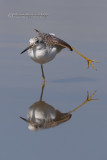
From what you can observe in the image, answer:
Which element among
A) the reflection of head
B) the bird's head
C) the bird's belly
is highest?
the bird's head

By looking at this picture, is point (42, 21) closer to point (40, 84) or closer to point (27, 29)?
point (27, 29)

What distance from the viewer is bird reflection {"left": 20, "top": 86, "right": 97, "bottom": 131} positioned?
5.58 metres

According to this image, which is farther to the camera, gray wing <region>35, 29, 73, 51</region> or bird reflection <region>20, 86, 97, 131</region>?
gray wing <region>35, 29, 73, 51</region>

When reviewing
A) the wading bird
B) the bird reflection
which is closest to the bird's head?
the wading bird

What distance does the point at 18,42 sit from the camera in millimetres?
9555

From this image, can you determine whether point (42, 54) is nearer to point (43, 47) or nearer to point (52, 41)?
point (43, 47)

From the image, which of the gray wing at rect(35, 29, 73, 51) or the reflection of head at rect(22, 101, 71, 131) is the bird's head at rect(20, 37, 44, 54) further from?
the reflection of head at rect(22, 101, 71, 131)

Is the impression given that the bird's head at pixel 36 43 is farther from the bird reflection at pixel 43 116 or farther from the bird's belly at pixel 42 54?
the bird reflection at pixel 43 116

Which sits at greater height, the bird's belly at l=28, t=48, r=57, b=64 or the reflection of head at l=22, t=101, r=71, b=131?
the bird's belly at l=28, t=48, r=57, b=64

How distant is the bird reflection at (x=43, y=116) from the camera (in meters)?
5.58

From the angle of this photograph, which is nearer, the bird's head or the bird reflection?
the bird reflection

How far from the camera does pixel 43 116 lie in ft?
19.2

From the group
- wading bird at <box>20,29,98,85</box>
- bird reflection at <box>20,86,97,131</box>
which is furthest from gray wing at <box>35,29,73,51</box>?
bird reflection at <box>20,86,97,131</box>

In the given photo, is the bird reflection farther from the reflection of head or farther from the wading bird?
the wading bird
